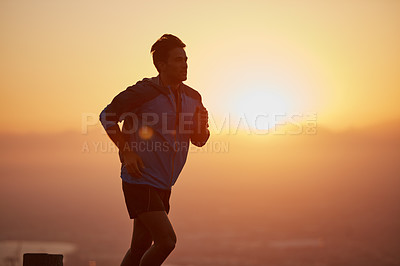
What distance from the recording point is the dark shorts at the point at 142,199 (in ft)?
17.3

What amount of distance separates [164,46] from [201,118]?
2.70 ft

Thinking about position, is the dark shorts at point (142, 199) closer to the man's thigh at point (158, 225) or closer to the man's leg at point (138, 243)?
the man's thigh at point (158, 225)

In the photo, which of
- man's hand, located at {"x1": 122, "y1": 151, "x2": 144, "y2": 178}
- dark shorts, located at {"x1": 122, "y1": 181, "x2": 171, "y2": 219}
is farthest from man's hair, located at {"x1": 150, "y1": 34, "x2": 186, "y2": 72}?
dark shorts, located at {"x1": 122, "y1": 181, "x2": 171, "y2": 219}

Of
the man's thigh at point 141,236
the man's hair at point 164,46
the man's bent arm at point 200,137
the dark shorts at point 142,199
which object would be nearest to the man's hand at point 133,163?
the dark shorts at point 142,199

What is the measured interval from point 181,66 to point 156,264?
6.04 feet

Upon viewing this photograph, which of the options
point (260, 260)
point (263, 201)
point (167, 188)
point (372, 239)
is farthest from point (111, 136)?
point (263, 201)

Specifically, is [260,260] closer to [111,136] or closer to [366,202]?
[366,202]

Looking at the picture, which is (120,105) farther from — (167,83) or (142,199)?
(142,199)

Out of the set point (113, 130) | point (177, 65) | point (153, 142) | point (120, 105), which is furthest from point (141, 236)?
point (177, 65)

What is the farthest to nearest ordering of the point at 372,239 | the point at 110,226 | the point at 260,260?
the point at 110,226 < the point at 372,239 < the point at 260,260

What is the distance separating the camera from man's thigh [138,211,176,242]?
16.8ft

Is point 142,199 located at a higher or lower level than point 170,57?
lower

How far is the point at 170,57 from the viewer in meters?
5.44

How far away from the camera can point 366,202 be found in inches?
5172
